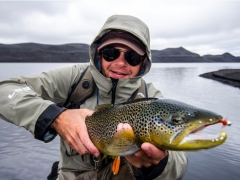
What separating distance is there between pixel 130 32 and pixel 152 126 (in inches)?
58.6

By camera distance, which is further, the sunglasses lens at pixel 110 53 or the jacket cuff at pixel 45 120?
the sunglasses lens at pixel 110 53

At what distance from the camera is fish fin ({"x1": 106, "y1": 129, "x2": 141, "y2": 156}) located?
2363 mm

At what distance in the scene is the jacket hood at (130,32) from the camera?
3.19 m

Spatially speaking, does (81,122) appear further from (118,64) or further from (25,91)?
(118,64)

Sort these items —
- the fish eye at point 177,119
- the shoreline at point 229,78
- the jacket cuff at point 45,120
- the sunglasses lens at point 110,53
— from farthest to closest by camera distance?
the shoreline at point 229,78, the sunglasses lens at point 110,53, the jacket cuff at point 45,120, the fish eye at point 177,119

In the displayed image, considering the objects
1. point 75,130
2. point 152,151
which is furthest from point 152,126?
point 75,130

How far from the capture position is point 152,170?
2.67 metres

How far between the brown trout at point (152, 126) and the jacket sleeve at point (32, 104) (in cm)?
47

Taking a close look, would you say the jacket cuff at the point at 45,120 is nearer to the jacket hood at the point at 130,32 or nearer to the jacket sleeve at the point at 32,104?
the jacket sleeve at the point at 32,104

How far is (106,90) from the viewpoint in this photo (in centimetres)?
319

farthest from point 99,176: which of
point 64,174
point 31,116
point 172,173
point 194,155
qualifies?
point 194,155

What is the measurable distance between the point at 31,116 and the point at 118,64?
137 cm

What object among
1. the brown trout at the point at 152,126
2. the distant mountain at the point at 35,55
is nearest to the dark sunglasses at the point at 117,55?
the brown trout at the point at 152,126

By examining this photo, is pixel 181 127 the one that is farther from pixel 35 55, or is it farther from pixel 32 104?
pixel 35 55
